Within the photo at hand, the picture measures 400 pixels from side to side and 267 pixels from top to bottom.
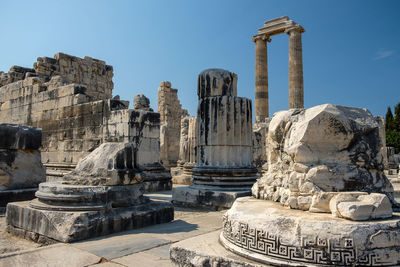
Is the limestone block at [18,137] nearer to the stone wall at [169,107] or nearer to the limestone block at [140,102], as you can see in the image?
the limestone block at [140,102]

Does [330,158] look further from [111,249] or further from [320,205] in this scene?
[111,249]

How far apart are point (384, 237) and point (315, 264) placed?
41cm

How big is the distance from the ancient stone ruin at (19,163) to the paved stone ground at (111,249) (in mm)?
1447

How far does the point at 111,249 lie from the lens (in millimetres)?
2941

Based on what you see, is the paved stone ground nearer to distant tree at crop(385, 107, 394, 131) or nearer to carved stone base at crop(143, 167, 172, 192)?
carved stone base at crop(143, 167, 172, 192)

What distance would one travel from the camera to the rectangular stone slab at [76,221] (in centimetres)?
331

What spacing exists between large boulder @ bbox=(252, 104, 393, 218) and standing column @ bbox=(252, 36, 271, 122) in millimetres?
21251

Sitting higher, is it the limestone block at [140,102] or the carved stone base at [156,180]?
the limestone block at [140,102]

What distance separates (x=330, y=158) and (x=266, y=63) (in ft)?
75.6

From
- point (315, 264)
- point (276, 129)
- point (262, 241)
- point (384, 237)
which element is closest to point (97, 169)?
point (276, 129)

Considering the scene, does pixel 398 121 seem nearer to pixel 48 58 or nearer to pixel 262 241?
pixel 48 58

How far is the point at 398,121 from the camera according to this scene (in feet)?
128

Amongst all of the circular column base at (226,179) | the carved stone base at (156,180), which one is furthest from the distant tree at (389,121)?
the circular column base at (226,179)

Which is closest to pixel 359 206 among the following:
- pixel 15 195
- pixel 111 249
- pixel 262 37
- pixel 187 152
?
pixel 111 249
